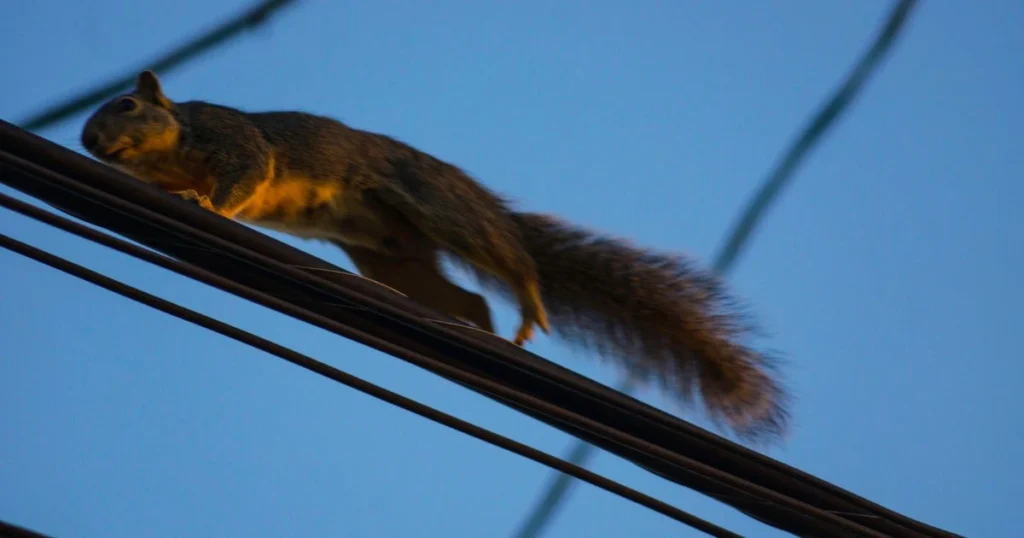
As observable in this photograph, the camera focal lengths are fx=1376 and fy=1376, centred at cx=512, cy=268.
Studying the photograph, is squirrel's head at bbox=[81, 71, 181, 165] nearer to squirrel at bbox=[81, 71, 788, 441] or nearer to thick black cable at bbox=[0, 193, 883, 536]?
squirrel at bbox=[81, 71, 788, 441]

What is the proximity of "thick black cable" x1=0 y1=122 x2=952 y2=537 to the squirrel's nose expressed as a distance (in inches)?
72.0

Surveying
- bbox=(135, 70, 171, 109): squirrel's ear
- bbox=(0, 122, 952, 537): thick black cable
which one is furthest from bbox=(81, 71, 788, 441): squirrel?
bbox=(0, 122, 952, 537): thick black cable

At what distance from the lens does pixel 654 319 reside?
12.9ft

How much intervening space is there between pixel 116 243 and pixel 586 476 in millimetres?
896

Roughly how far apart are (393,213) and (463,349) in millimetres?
1854

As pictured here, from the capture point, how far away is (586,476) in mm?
2404

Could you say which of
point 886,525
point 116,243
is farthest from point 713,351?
point 116,243

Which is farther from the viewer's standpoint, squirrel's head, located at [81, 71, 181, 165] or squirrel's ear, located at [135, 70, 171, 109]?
squirrel's ear, located at [135, 70, 171, 109]

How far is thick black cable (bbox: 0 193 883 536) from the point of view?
2297 millimetres

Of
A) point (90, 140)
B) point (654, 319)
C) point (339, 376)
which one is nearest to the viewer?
point (339, 376)

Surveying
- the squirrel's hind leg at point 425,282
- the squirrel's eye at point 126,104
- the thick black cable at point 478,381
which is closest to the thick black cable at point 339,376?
the thick black cable at point 478,381

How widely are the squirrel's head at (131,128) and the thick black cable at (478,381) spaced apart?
6.55 ft

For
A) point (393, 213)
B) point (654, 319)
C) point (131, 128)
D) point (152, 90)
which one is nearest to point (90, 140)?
point (131, 128)

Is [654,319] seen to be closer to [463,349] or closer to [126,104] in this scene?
[463,349]
